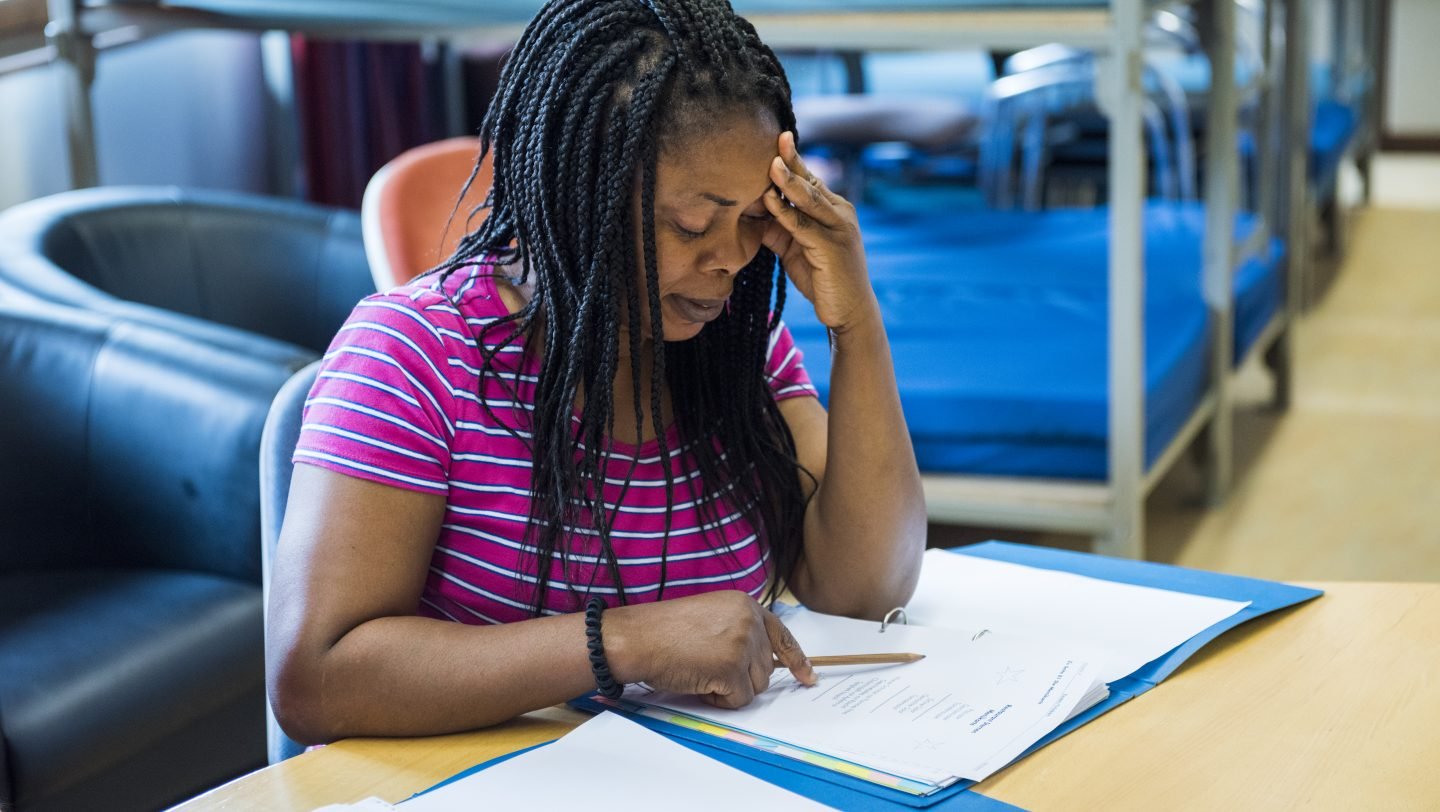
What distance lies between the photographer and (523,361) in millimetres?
1055

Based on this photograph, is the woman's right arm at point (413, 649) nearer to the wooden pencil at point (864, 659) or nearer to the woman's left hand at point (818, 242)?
the wooden pencil at point (864, 659)

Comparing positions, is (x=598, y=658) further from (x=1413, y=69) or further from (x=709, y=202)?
(x=1413, y=69)

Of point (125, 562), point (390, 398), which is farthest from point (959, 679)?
point (125, 562)

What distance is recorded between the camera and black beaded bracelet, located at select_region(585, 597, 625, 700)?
0.90 meters

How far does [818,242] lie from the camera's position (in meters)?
1.08

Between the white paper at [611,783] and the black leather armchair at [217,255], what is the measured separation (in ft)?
5.39

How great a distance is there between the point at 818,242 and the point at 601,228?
173 mm

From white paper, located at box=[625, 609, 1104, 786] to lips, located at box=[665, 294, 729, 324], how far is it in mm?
231

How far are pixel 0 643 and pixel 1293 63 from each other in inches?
132

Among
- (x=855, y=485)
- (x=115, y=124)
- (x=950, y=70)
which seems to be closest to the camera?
(x=855, y=485)

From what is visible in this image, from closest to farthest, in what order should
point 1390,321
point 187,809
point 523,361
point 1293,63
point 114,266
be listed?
point 187,809 < point 523,361 < point 114,266 < point 1293,63 < point 1390,321

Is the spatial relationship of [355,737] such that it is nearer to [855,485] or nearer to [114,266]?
[855,485]

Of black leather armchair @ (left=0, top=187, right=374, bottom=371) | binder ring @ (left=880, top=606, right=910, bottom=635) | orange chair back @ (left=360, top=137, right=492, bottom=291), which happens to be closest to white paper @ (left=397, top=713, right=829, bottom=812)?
binder ring @ (left=880, top=606, right=910, bottom=635)

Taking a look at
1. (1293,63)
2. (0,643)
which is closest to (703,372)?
(0,643)
